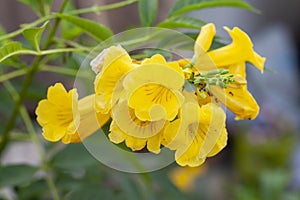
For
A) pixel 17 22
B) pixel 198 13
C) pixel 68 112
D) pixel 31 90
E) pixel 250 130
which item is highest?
pixel 68 112

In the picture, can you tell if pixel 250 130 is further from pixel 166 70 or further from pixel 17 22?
pixel 166 70

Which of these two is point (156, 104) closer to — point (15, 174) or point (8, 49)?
point (8, 49)

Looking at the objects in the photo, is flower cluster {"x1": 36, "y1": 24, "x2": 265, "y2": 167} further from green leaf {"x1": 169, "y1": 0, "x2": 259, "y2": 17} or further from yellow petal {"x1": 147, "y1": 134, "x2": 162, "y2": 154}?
green leaf {"x1": 169, "y1": 0, "x2": 259, "y2": 17}

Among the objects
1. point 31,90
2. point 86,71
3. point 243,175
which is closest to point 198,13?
point 243,175

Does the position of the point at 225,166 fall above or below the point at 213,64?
below

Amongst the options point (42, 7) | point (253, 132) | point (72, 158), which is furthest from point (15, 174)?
point (253, 132)

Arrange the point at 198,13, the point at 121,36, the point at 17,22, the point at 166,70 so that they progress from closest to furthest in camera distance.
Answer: the point at 166,70
the point at 121,36
the point at 17,22
the point at 198,13

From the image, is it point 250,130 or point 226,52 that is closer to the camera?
point 226,52

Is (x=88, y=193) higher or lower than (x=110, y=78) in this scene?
lower
